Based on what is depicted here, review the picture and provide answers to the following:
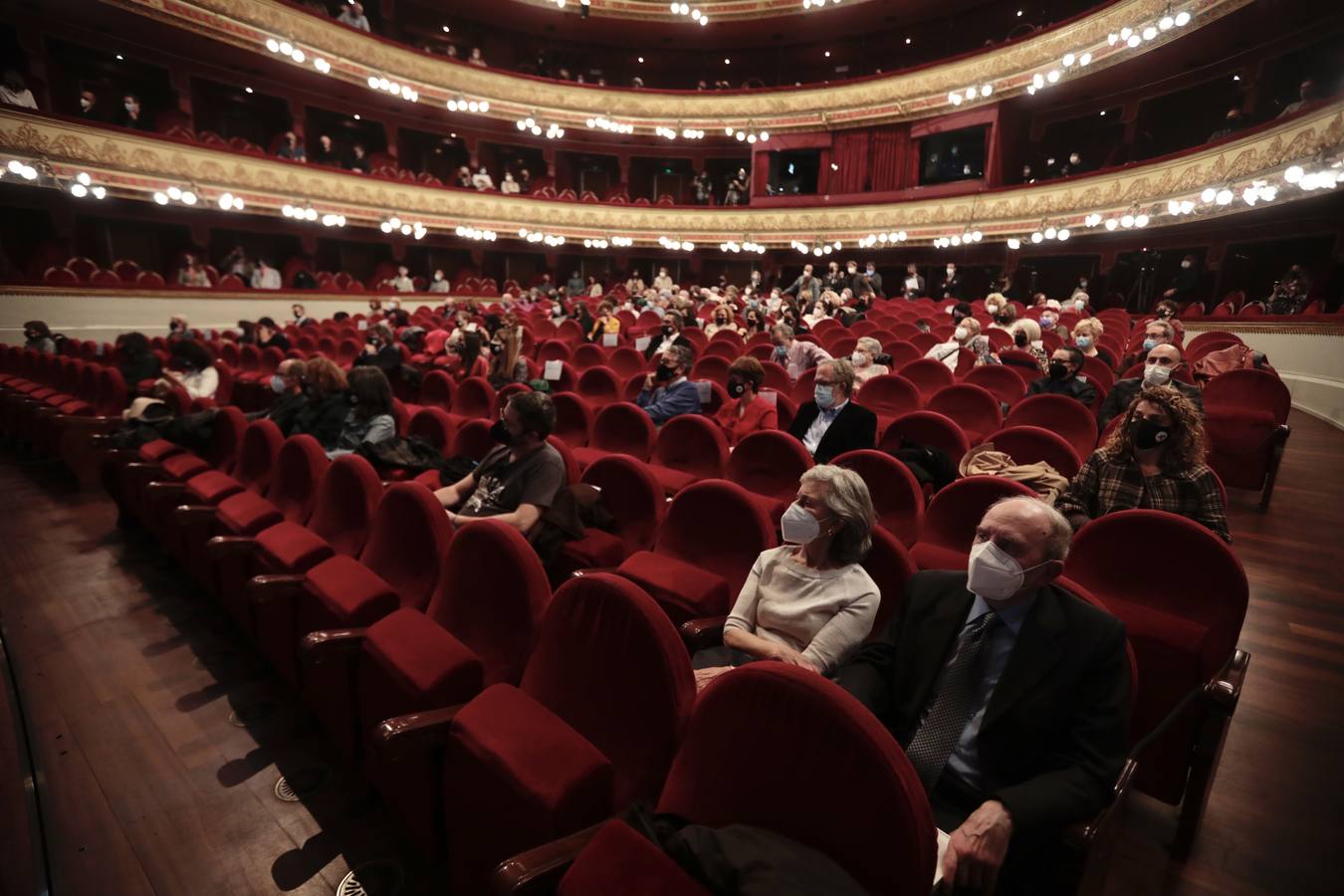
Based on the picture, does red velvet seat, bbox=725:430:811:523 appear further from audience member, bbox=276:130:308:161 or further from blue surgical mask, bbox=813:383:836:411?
audience member, bbox=276:130:308:161

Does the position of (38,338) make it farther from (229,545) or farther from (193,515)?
(229,545)

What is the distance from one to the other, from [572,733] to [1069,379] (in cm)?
308

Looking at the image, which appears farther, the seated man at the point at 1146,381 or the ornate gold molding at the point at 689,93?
the ornate gold molding at the point at 689,93

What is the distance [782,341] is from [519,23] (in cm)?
1352

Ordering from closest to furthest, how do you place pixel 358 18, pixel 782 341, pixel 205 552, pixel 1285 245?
1. pixel 205 552
2. pixel 782 341
3. pixel 1285 245
4. pixel 358 18

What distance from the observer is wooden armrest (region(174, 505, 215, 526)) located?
6.49 feet

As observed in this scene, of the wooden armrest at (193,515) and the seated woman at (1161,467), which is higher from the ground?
the seated woman at (1161,467)

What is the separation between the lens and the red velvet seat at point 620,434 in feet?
9.14

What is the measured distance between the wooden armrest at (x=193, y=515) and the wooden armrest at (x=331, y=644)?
1019mm

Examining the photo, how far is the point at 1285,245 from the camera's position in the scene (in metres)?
7.96

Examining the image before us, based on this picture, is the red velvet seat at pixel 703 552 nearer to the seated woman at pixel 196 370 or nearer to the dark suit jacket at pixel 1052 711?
the dark suit jacket at pixel 1052 711

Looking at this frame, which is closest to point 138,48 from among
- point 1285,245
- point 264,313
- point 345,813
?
point 264,313

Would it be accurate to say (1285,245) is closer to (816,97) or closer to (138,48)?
(816,97)

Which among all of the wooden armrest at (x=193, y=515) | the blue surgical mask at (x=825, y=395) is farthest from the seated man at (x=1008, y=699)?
the wooden armrest at (x=193, y=515)
